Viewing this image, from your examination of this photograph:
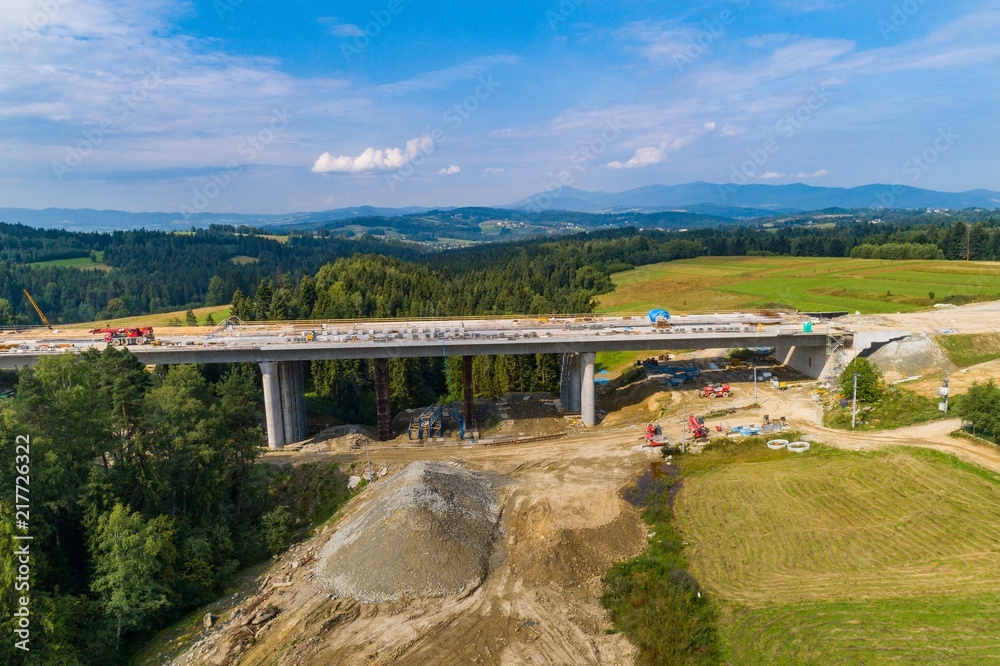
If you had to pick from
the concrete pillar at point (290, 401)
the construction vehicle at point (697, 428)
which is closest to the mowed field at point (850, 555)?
the construction vehicle at point (697, 428)

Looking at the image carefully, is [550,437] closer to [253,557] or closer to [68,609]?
[253,557]

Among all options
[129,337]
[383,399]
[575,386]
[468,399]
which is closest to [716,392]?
[575,386]

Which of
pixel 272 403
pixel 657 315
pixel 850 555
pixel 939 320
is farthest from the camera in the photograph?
pixel 657 315

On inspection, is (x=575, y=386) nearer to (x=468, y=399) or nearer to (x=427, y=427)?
(x=468, y=399)

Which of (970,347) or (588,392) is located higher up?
(970,347)

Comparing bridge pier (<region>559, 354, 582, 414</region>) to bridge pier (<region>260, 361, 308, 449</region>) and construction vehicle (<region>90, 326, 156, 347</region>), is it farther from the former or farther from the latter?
construction vehicle (<region>90, 326, 156, 347</region>)

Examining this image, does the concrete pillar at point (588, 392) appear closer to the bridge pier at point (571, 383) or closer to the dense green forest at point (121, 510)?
the bridge pier at point (571, 383)
